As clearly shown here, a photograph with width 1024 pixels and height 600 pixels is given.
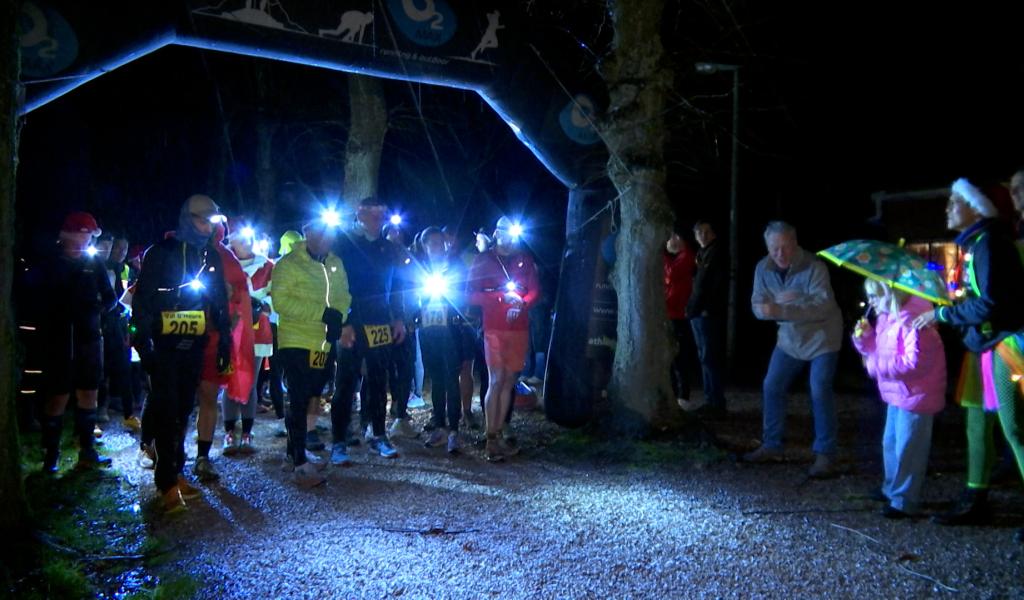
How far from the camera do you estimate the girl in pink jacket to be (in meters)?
4.64

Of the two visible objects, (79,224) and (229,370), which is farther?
(79,224)

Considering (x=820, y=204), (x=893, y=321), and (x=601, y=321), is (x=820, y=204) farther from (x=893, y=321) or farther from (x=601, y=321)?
(x=893, y=321)

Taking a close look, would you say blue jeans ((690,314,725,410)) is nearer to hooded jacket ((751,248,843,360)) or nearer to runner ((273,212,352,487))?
hooded jacket ((751,248,843,360))

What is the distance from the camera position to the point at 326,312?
5.77 metres

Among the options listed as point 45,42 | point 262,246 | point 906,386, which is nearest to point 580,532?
point 906,386

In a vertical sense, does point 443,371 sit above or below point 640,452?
above

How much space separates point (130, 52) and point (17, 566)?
4078 millimetres

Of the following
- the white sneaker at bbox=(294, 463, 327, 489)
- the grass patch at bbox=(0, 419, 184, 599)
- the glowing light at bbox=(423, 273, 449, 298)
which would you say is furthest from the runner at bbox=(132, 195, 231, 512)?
the glowing light at bbox=(423, 273, 449, 298)

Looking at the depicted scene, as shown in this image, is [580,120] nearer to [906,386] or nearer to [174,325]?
[906,386]

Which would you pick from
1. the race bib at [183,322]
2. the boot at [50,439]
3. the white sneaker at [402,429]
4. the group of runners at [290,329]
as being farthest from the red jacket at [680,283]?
the boot at [50,439]

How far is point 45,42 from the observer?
5.41 metres

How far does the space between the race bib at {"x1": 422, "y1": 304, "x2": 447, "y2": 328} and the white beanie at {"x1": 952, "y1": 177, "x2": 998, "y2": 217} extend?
4.45 metres

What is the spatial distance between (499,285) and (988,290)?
3.95 m

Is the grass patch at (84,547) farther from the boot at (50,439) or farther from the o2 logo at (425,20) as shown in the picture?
the o2 logo at (425,20)
